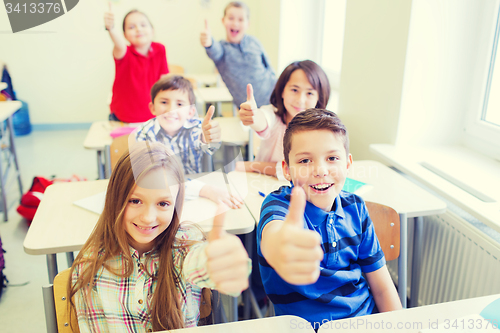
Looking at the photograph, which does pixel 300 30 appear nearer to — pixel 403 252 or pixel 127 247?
pixel 403 252

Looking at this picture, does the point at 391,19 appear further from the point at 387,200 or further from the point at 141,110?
the point at 141,110

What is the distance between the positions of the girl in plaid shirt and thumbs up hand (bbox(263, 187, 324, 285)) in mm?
443

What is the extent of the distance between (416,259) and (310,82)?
2.70 ft

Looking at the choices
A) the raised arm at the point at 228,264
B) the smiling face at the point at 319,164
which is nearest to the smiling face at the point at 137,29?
the smiling face at the point at 319,164

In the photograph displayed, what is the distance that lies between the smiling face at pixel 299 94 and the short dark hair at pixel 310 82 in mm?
16

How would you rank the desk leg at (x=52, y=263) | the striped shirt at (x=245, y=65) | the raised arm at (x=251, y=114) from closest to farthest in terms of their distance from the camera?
the desk leg at (x=52, y=263)
the raised arm at (x=251, y=114)
the striped shirt at (x=245, y=65)

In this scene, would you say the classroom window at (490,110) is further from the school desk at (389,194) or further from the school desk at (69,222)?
the school desk at (69,222)

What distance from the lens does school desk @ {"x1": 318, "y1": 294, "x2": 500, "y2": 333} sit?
809mm

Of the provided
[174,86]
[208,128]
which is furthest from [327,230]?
[174,86]

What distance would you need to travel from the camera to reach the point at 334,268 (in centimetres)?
103

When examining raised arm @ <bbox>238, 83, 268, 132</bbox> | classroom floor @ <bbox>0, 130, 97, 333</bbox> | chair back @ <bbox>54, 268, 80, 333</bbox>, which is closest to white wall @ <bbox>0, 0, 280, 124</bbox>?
classroom floor @ <bbox>0, 130, 97, 333</bbox>

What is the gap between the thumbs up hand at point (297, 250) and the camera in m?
0.46

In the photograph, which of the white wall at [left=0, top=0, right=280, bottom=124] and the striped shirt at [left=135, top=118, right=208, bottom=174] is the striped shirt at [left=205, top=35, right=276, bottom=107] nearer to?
the striped shirt at [left=135, top=118, right=208, bottom=174]

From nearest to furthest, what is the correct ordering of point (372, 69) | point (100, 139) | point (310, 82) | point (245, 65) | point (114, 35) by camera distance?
point (310, 82), point (372, 69), point (100, 139), point (114, 35), point (245, 65)
